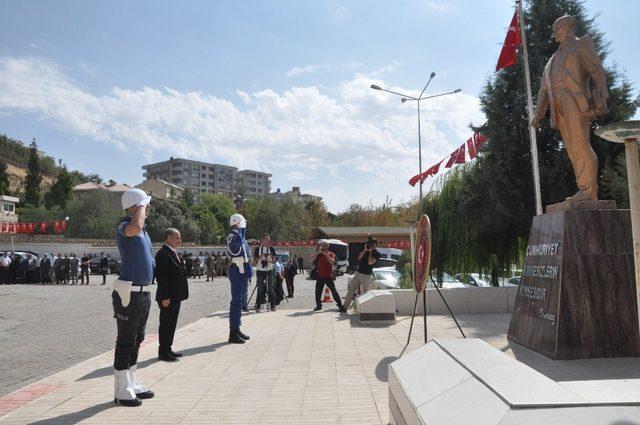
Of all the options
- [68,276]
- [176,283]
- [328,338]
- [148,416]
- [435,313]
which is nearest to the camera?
[148,416]

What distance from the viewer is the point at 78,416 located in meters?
4.64

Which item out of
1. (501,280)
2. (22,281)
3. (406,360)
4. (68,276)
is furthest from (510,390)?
(22,281)

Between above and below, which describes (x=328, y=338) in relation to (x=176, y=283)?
below

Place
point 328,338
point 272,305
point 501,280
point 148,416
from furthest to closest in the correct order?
point 501,280, point 272,305, point 328,338, point 148,416

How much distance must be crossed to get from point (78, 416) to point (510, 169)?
16.1 meters

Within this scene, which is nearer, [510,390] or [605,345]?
[510,390]

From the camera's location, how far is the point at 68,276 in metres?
30.2

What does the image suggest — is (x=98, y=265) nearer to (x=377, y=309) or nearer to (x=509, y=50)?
(x=509, y=50)

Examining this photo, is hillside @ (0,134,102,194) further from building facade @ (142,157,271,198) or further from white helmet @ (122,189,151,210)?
white helmet @ (122,189,151,210)

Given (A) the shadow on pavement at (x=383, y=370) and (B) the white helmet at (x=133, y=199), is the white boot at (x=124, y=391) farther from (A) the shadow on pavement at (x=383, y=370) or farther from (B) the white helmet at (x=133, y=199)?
(A) the shadow on pavement at (x=383, y=370)

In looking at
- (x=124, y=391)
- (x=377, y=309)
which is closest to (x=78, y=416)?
(x=124, y=391)

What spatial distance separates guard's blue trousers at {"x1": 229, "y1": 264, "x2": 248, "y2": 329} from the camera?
28.5 feet

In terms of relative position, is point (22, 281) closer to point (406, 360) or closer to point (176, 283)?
point (176, 283)

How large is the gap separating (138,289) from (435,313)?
28.2 ft
